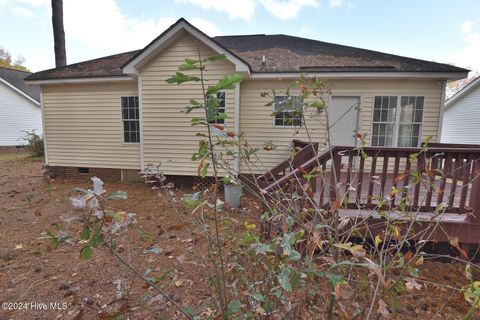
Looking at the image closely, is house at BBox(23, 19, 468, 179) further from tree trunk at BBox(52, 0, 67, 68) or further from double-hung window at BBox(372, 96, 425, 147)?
tree trunk at BBox(52, 0, 67, 68)

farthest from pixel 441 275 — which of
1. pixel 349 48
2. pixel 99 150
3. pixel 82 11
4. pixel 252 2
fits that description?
pixel 82 11

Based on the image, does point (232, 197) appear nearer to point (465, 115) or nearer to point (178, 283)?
point (178, 283)

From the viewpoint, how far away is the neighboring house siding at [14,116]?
17938 mm

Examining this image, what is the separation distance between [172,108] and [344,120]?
4977mm

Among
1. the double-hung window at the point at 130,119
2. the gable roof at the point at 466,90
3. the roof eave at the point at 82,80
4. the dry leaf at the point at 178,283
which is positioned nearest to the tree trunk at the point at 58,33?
the roof eave at the point at 82,80

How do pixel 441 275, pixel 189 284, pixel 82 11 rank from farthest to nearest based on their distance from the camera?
pixel 82 11, pixel 441 275, pixel 189 284

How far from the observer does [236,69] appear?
6.61 metres

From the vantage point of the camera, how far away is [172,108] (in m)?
Answer: 7.20

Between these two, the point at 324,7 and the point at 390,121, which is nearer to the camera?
the point at 390,121

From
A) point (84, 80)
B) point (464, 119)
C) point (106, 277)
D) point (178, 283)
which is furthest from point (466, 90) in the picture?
point (106, 277)

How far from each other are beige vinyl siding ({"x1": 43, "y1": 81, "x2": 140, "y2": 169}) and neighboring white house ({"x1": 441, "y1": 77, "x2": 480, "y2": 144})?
19703mm

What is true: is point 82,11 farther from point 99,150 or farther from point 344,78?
point 344,78

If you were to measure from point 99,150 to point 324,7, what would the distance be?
12.0 metres

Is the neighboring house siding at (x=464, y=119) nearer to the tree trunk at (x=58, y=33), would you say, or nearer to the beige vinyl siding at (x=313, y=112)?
the beige vinyl siding at (x=313, y=112)
